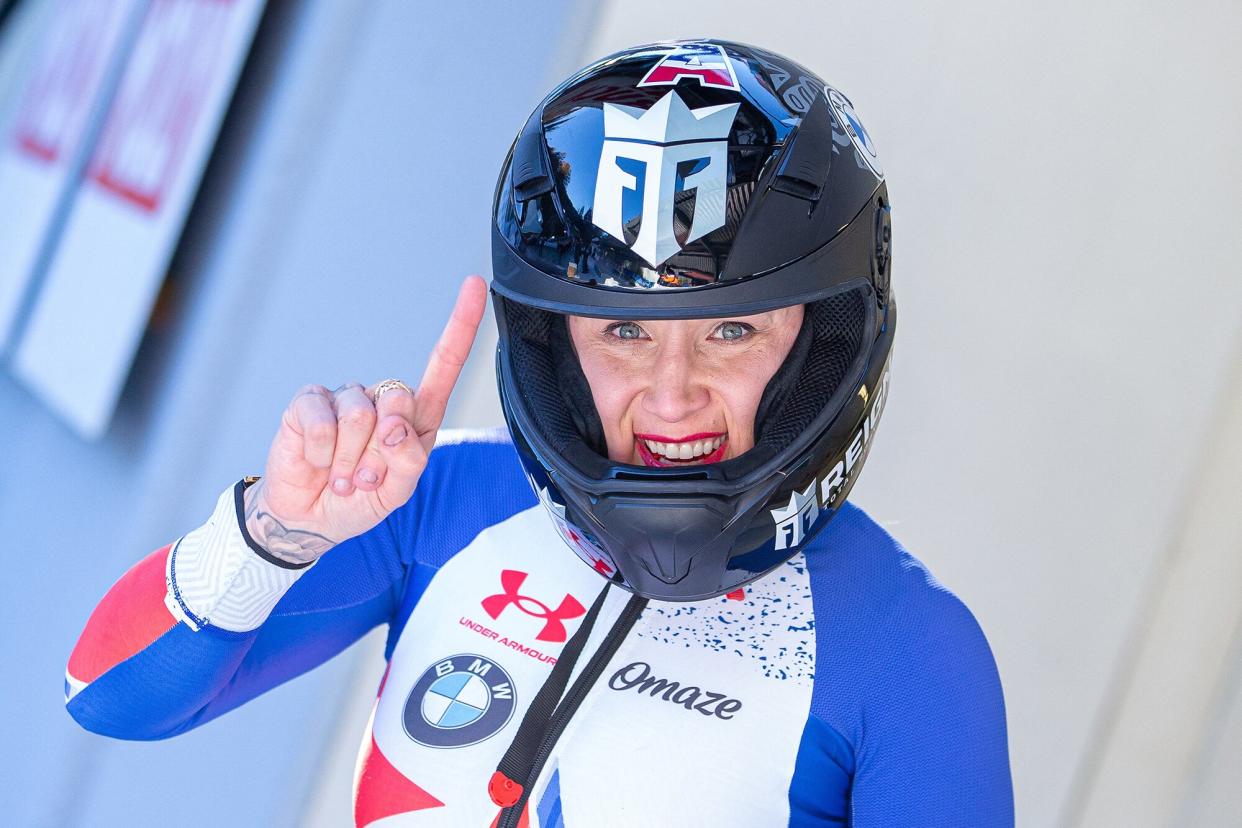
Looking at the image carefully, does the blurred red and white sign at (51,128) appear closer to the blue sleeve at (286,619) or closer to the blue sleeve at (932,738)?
the blue sleeve at (286,619)

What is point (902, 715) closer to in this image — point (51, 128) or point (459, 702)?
point (459, 702)

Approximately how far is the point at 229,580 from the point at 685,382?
44 cm

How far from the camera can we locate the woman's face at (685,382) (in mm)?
1060

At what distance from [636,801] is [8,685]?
91.5 inches

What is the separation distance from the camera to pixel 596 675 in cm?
108

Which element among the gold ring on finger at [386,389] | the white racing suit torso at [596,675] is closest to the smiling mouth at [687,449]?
the white racing suit torso at [596,675]

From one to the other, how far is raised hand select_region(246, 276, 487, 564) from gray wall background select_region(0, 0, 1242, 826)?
773 mm

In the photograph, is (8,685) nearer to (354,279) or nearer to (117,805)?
(117,805)

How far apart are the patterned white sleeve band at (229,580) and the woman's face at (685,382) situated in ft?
1.06

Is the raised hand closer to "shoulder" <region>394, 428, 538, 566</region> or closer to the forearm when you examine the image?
the forearm

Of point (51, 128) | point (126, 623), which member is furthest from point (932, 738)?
point (51, 128)

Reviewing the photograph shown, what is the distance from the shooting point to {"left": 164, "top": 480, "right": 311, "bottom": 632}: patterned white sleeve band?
1034 millimetres

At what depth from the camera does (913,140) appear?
1.78 m

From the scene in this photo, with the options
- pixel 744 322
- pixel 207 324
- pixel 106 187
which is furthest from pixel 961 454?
pixel 106 187
